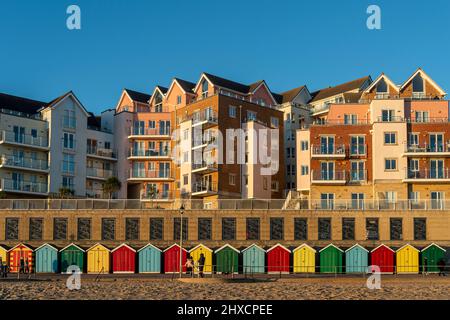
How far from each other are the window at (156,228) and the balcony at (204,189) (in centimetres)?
1334

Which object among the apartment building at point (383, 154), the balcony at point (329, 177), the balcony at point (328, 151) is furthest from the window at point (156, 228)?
the balcony at point (328, 151)

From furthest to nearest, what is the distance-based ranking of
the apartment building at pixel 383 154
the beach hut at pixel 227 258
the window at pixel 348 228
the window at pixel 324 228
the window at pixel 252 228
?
→ the apartment building at pixel 383 154, the window at pixel 252 228, the window at pixel 324 228, the window at pixel 348 228, the beach hut at pixel 227 258

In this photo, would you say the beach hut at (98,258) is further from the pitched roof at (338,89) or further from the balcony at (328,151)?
the pitched roof at (338,89)

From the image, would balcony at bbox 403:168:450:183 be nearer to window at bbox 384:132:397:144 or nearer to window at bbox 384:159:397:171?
window at bbox 384:159:397:171

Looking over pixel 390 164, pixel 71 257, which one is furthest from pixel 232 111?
pixel 71 257

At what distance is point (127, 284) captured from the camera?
57656 mm

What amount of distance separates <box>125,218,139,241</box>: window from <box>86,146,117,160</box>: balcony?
898 inches

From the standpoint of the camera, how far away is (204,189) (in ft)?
324

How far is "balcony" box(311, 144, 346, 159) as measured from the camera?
9494 centimetres

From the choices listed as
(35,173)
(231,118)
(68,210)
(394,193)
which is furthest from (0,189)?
(394,193)

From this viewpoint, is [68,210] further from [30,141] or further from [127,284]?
[127,284]

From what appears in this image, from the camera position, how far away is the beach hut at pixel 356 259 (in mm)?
75500

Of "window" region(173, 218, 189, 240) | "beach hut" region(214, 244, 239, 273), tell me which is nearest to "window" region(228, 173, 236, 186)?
"window" region(173, 218, 189, 240)
